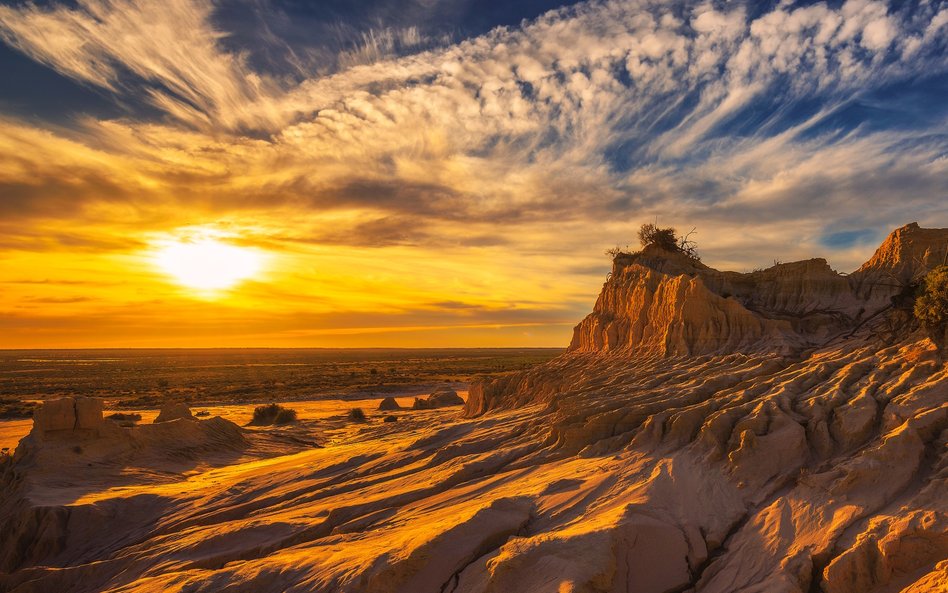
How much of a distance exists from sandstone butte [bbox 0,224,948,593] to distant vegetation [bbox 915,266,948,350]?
1.30 feet

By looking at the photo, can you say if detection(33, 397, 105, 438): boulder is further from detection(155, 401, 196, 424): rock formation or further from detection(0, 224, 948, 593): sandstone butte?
detection(155, 401, 196, 424): rock formation

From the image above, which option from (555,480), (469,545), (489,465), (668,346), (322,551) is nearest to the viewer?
(469,545)

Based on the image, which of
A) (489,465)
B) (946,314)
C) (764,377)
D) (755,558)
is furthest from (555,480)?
(946,314)

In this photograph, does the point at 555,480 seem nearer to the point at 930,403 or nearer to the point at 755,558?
the point at 755,558

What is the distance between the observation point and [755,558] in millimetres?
7938

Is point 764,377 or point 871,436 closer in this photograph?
point 871,436

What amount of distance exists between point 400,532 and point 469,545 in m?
1.93

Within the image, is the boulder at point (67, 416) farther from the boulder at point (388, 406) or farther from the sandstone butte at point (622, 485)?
the boulder at point (388, 406)

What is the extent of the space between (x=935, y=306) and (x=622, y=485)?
842cm

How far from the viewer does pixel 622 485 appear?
1034 centimetres

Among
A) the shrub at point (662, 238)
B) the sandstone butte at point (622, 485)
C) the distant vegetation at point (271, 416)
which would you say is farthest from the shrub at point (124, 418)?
the shrub at point (662, 238)

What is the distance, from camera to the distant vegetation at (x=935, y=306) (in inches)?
468

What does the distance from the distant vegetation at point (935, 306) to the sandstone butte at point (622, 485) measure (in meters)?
0.40

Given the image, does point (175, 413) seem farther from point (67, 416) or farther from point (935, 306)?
point (935, 306)
